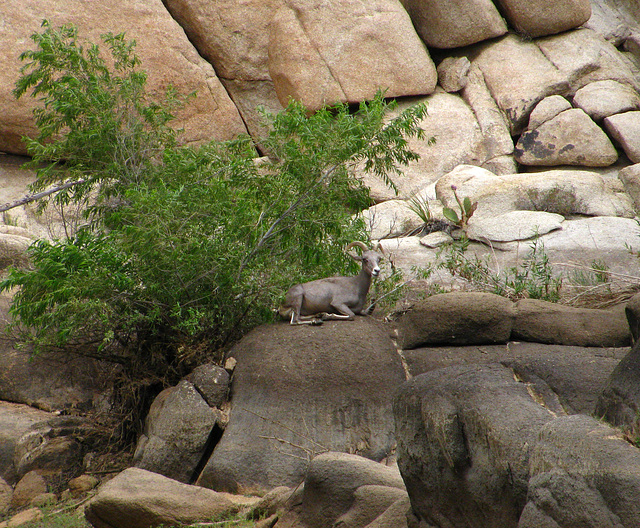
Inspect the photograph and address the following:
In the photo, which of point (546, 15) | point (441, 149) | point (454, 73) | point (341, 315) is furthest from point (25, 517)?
point (546, 15)

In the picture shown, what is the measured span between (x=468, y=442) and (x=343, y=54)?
12016 mm

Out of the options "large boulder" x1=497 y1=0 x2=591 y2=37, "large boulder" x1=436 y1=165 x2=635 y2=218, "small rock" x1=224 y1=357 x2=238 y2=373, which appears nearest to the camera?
"small rock" x1=224 y1=357 x2=238 y2=373

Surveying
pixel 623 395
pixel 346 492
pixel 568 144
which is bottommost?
pixel 568 144

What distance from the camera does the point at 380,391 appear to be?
24.6ft

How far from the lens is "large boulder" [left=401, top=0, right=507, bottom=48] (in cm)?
1516

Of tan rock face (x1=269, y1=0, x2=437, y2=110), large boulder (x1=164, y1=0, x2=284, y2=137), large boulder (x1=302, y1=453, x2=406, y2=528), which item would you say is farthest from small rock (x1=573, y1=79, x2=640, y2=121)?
large boulder (x1=302, y1=453, x2=406, y2=528)

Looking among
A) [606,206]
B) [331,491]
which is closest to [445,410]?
[331,491]

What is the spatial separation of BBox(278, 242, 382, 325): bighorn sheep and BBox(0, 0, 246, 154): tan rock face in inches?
260

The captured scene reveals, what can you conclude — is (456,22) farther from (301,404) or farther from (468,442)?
(468,442)

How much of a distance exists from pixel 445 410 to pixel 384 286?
16.7 ft

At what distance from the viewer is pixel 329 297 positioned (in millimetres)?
8273

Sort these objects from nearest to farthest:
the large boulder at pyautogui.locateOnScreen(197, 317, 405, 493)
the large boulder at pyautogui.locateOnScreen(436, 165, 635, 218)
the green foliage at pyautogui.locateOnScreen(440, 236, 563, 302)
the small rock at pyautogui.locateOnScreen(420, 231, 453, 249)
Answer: the large boulder at pyautogui.locateOnScreen(197, 317, 405, 493), the green foliage at pyautogui.locateOnScreen(440, 236, 563, 302), the small rock at pyautogui.locateOnScreen(420, 231, 453, 249), the large boulder at pyautogui.locateOnScreen(436, 165, 635, 218)

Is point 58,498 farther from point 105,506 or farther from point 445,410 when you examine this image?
point 445,410

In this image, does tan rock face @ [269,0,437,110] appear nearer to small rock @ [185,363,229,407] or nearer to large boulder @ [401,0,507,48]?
large boulder @ [401,0,507,48]
